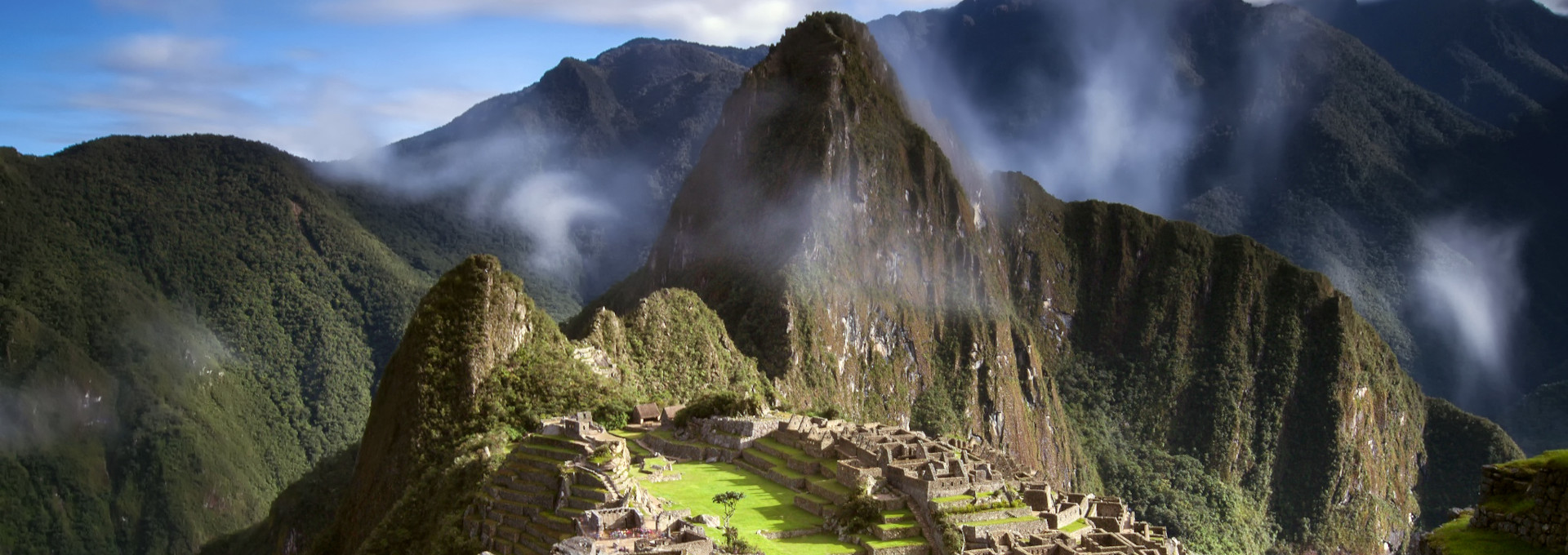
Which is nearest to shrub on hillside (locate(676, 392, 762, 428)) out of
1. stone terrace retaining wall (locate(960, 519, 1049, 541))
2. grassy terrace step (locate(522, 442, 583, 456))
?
grassy terrace step (locate(522, 442, 583, 456))

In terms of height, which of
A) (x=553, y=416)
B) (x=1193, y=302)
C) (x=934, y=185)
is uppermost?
(x=934, y=185)

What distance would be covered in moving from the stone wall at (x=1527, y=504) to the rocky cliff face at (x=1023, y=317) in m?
78.7

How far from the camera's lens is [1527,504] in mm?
21906

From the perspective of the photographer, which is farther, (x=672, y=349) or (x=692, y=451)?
(x=672, y=349)

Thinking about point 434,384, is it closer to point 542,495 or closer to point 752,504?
point 542,495

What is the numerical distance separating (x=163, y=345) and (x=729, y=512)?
444ft

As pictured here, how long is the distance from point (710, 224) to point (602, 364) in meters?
61.8

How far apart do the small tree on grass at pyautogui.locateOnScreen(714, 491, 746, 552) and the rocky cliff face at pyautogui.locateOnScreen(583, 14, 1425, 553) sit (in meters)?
59.9

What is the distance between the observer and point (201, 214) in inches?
7431

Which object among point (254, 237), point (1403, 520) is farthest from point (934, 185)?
point (254, 237)

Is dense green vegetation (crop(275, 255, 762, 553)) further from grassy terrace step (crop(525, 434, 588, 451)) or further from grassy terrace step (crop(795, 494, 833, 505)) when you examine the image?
grassy terrace step (crop(795, 494, 833, 505))

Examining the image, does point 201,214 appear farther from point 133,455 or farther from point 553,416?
point 553,416

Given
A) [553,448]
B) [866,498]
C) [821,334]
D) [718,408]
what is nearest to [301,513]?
[718,408]

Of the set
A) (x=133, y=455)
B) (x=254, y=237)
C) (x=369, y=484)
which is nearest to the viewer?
(x=369, y=484)
